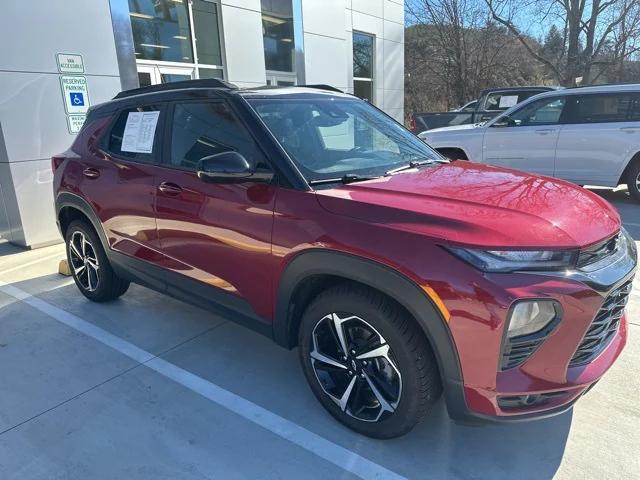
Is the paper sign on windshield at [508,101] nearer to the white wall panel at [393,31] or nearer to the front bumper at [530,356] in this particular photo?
the white wall panel at [393,31]

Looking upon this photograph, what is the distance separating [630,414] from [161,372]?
112 inches

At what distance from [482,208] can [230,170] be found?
1314 millimetres

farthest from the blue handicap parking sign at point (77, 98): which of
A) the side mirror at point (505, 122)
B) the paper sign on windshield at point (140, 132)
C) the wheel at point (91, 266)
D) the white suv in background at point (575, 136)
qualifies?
the side mirror at point (505, 122)

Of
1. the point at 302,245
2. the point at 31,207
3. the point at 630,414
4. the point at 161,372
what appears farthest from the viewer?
the point at 31,207

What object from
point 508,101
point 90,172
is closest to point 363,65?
point 508,101

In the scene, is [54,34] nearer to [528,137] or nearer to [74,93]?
[74,93]

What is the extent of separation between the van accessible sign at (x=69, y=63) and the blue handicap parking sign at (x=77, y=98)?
0.30 m

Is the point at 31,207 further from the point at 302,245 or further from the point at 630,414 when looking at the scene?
the point at 630,414

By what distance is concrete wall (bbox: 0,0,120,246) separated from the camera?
19.5 ft

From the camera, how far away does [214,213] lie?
2.91 meters

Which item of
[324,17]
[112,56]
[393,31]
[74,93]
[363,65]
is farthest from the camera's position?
[393,31]

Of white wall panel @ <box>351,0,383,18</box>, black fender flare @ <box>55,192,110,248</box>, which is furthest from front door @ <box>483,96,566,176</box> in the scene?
white wall panel @ <box>351,0,383,18</box>

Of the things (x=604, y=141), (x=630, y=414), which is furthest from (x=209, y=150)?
(x=604, y=141)

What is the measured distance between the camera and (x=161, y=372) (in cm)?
327
